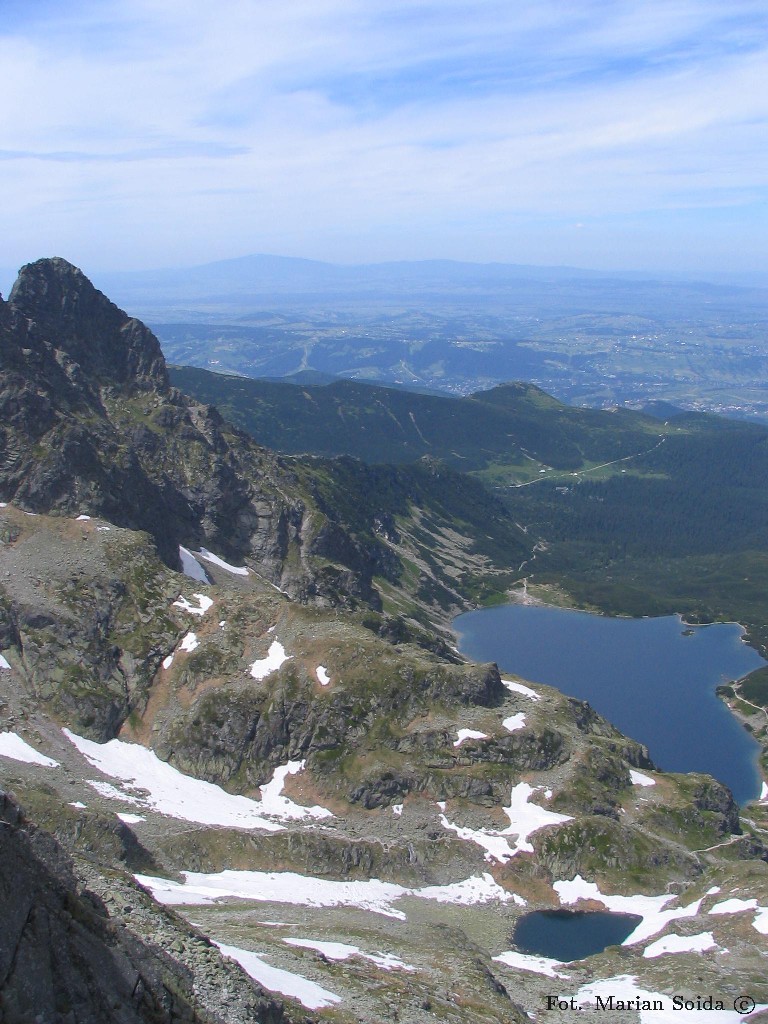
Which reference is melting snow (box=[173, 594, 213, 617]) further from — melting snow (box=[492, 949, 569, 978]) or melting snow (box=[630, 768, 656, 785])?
melting snow (box=[492, 949, 569, 978])

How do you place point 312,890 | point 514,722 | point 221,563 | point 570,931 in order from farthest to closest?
point 221,563, point 514,722, point 312,890, point 570,931

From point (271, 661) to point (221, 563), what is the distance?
66197 millimetres

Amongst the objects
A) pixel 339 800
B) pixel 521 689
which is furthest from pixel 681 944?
pixel 521 689

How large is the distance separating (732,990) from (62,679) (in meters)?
91.7

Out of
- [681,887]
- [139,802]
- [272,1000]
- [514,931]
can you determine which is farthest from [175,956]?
[681,887]

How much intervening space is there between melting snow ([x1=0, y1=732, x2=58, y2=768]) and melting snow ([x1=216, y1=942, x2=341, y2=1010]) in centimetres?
5432

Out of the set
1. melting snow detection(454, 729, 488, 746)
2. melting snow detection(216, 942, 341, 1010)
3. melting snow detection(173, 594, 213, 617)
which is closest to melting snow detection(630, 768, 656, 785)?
melting snow detection(454, 729, 488, 746)

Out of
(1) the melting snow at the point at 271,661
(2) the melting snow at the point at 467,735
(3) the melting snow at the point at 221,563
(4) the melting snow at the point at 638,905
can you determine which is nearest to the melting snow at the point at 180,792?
(1) the melting snow at the point at 271,661

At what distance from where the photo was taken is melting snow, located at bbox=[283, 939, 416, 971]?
7225 centimetres

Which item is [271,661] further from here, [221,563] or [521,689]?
[221,563]

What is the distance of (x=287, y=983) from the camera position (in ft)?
196

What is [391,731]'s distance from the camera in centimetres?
12250

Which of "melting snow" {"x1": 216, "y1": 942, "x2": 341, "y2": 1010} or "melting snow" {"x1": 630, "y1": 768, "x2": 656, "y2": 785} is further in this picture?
"melting snow" {"x1": 630, "y1": 768, "x2": 656, "y2": 785}

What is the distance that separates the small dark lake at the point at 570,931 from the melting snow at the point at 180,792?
96.8ft
